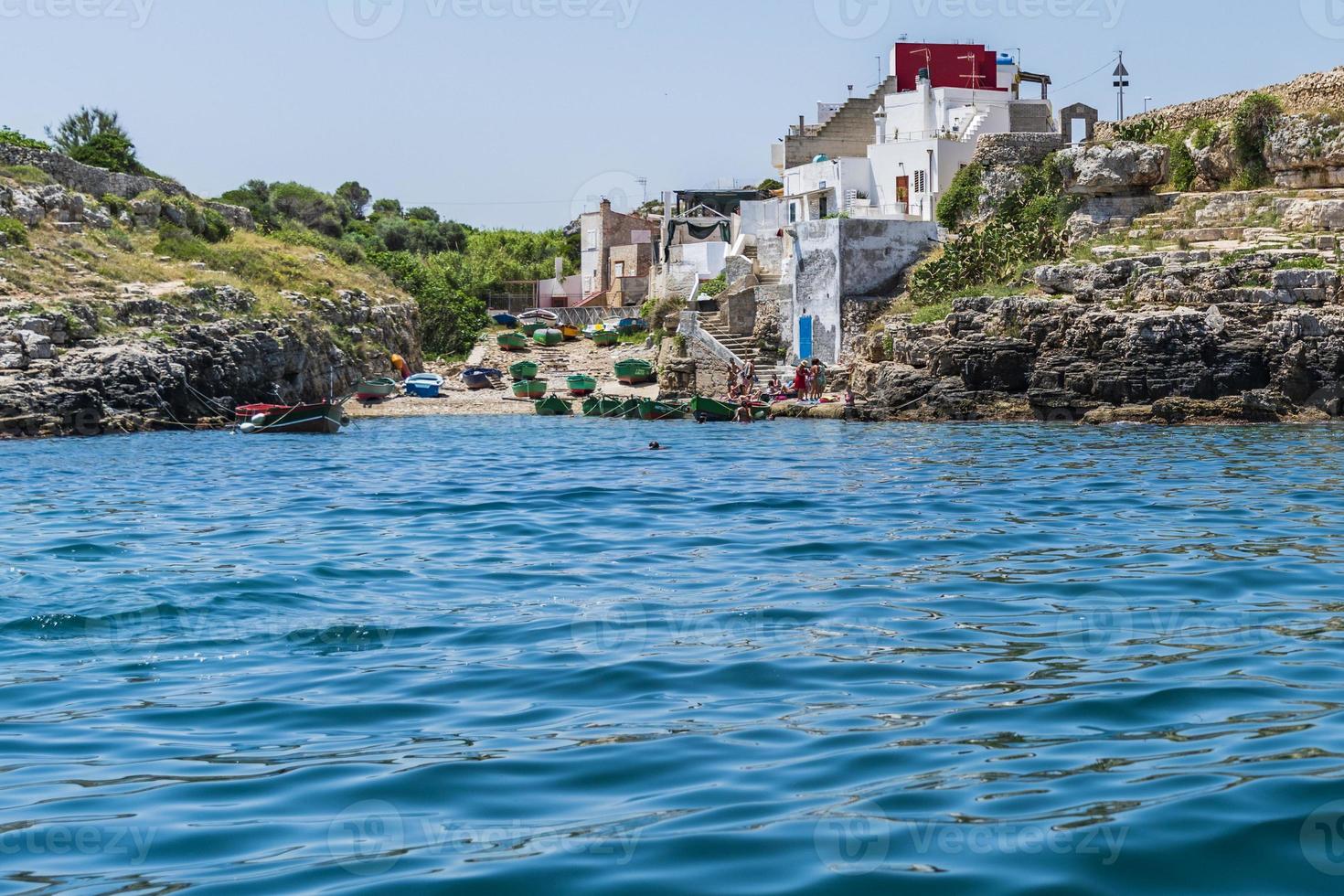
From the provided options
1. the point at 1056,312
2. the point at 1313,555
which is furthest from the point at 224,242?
the point at 1313,555

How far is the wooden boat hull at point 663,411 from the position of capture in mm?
40125

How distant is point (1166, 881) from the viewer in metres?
3.96

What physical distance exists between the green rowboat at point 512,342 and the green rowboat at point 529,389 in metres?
11.2

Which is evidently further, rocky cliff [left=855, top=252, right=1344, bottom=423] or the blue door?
the blue door

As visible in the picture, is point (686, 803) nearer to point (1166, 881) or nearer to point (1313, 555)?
point (1166, 881)

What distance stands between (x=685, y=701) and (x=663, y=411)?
33994 millimetres

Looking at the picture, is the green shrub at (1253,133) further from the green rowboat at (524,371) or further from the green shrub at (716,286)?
the green rowboat at (524,371)

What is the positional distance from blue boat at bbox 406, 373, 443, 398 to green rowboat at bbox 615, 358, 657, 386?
21.9 feet

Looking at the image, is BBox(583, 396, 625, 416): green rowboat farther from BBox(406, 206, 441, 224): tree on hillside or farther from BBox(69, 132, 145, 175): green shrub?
BBox(406, 206, 441, 224): tree on hillside

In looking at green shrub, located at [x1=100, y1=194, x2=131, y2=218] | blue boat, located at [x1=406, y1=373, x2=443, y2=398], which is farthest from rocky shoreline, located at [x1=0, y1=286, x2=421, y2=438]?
green shrub, located at [x1=100, y1=194, x2=131, y2=218]

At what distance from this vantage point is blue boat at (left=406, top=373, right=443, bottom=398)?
48.8 meters

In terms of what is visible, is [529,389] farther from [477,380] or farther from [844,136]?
[844,136]

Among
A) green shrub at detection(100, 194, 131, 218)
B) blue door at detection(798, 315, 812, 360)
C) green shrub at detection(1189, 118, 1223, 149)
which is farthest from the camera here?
green shrub at detection(100, 194, 131, 218)

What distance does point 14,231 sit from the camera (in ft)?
139
